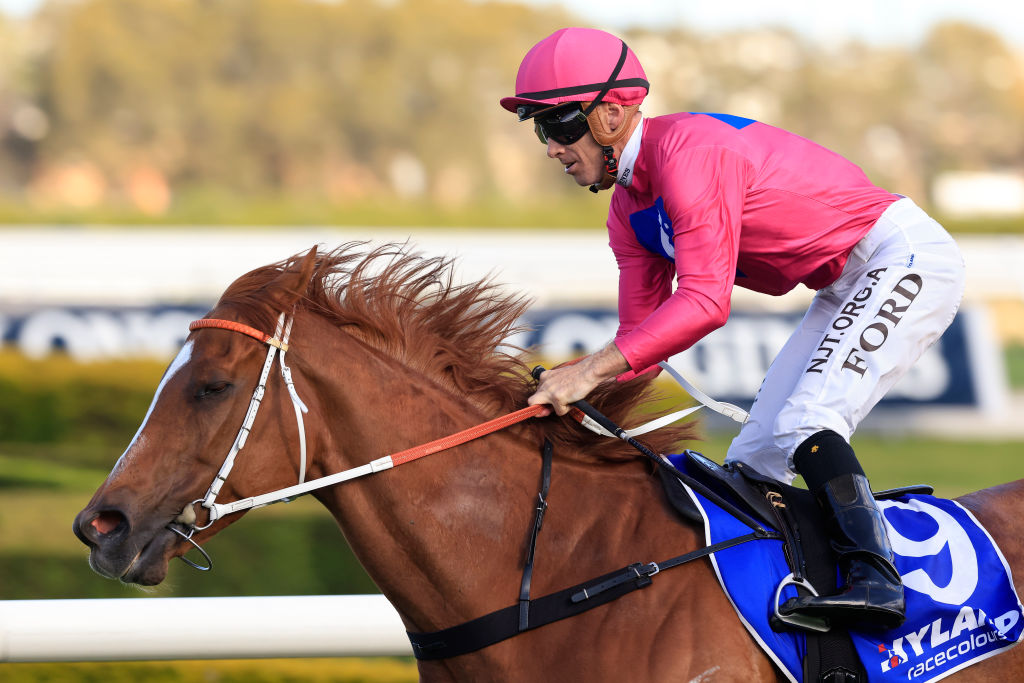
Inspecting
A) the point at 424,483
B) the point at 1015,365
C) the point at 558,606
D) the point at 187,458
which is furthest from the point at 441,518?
the point at 1015,365

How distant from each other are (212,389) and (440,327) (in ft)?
1.73

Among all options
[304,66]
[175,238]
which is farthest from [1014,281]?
[304,66]

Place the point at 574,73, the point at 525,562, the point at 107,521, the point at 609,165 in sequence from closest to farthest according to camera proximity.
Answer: the point at 107,521
the point at 525,562
the point at 574,73
the point at 609,165

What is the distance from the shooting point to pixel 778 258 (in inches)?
101

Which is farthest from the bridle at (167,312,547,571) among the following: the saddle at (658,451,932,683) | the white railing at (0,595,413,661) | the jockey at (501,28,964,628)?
the white railing at (0,595,413,661)

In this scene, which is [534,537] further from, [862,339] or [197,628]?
[197,628]

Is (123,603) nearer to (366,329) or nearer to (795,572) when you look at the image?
(366,329)

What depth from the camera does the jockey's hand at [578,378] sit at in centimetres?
232

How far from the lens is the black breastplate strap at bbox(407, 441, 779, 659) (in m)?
2.21

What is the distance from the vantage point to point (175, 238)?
35.3 feet

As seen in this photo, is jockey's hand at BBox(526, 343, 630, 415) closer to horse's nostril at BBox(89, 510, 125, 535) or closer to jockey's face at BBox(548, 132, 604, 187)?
jockey's face at BBox(548, 132, 604, 187)

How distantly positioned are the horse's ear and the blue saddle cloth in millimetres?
919

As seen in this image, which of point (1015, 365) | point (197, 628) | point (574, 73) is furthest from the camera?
point (1015, 365)

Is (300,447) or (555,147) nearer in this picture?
(300,447)
